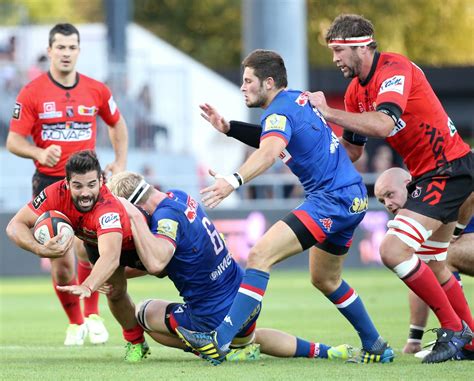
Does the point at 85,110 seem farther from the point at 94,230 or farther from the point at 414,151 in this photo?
the point at 414,151

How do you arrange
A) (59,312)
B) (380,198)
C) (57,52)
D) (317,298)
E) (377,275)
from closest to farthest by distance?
(380,198)
(57,52)
(59,312)
(317,298)
(377,275)

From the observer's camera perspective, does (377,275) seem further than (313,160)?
Yes

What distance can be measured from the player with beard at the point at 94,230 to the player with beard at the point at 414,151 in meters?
1.57

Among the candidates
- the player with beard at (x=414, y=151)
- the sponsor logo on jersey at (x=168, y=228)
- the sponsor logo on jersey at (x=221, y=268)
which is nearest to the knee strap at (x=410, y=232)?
the player with beard at (x=414, y=151)

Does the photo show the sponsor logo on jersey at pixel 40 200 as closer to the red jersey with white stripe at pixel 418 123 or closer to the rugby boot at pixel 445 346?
the red jersey with white stripe at pixel 418 123

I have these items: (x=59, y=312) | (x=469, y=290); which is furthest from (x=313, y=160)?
(x=469, y=290)

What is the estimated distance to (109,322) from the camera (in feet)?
40.6

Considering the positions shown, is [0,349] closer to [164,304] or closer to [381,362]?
[164,304]

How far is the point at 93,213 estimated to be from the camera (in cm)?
800

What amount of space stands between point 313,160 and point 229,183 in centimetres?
85

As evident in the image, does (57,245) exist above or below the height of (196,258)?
above

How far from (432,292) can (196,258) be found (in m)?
1.64

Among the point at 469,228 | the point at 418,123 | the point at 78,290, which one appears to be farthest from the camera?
the point at 469,228

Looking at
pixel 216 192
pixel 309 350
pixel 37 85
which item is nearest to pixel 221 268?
pixel 309 350
